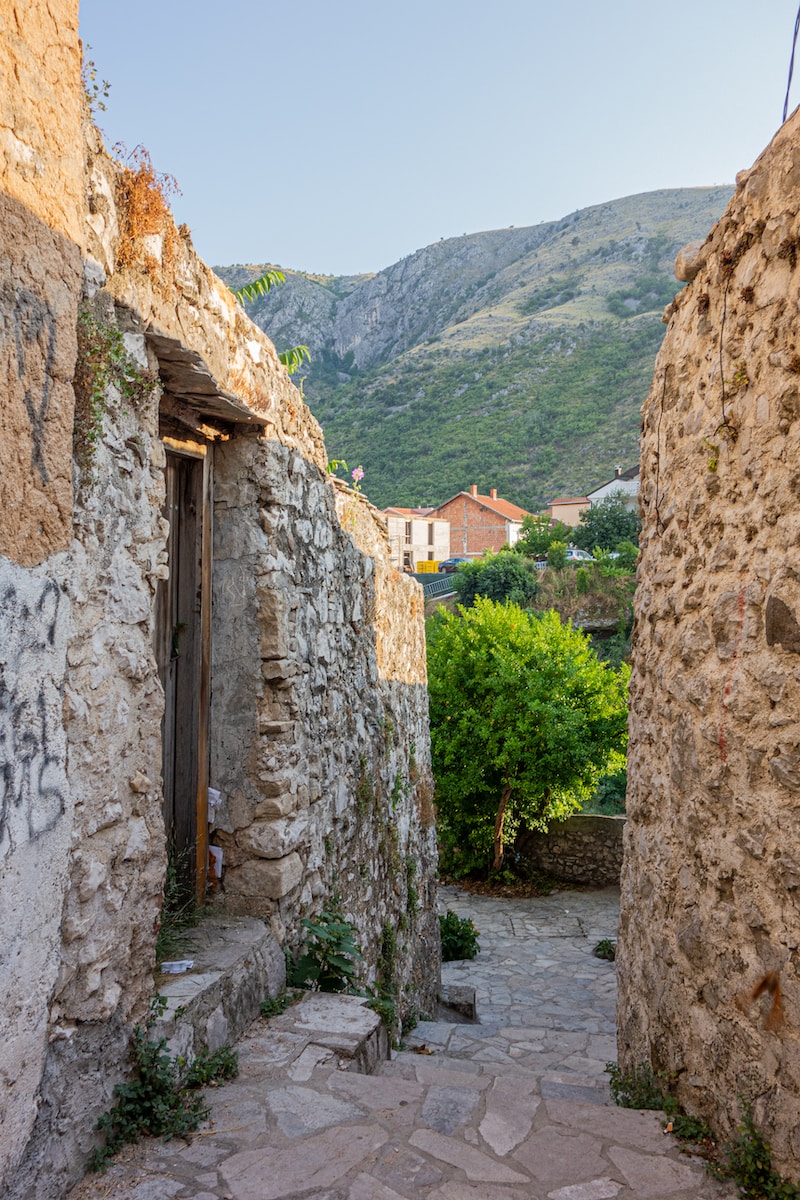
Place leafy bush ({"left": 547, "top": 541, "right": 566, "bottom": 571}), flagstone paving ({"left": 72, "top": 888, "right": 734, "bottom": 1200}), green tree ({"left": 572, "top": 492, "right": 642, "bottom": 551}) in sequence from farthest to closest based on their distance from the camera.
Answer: green tree ({"left": 572, "top": 492, "right": 642, "bottom": 551})
leafy bush ({"left": 547, "top": 541, "right": 566, "bottom": 571})
flagstone paving ({"left": 72, "top": 888, "right": 734, "bottom": 1200})

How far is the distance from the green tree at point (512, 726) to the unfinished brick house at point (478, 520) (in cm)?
2893

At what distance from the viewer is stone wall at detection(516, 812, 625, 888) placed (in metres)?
12.9

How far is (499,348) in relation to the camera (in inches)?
2297

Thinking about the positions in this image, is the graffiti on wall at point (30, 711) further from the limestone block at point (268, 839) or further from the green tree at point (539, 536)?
the green tree at point (539, 536)

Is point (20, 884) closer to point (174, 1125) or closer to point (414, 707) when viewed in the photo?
point (174, 1125)

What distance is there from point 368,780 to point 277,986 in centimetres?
196

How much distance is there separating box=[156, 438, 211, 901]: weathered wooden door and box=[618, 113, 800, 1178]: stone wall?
1984 millimetres

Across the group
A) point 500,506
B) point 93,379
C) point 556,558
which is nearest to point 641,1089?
point 93,379

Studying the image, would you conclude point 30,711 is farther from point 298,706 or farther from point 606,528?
point 606,528

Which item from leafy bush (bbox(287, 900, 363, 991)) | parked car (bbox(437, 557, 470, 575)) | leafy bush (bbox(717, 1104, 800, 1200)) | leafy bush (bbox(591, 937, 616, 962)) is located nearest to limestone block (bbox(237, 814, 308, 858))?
leafy bush (bbox(287, 900, 363, 991))

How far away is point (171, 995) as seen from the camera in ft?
9.39

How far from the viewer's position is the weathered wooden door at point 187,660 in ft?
12.2

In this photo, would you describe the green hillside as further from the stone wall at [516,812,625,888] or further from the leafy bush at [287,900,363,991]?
the leafy bush at [287,900,363,991]

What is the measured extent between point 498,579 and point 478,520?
15564 mm
